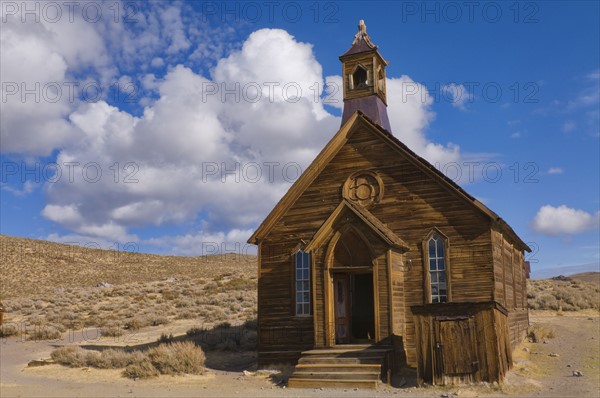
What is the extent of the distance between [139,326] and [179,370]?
13.6m

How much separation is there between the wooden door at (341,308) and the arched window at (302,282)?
3.20 ft

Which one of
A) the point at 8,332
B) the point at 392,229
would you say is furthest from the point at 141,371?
the point at 8,332

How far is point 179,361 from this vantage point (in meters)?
17.5

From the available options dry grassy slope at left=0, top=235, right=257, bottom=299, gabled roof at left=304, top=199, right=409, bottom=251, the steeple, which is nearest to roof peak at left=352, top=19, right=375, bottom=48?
the steeple

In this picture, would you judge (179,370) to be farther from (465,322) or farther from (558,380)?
(558,380)

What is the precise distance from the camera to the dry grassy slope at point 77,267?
54.7 metres

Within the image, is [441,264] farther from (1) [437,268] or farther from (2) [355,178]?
(2) [355,178]

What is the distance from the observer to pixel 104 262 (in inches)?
2665

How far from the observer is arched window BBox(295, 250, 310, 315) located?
59.1 feet

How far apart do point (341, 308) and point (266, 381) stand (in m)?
3.09

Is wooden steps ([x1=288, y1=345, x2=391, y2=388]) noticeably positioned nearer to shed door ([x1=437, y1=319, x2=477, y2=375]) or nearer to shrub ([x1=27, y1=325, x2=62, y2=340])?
shed door ([x1=437, y1=319, x2=477, y2=375])

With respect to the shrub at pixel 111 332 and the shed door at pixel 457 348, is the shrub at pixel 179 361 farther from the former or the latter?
the shrub at pixel 111 332

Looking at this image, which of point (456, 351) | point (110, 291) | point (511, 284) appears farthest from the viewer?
point (110, 291)

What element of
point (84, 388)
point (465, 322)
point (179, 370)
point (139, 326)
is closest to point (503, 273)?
point (465, 322)
